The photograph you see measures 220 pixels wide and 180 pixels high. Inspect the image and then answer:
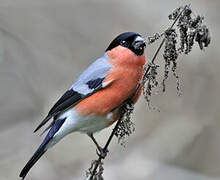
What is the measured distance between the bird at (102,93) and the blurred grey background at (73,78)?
55.9 inches

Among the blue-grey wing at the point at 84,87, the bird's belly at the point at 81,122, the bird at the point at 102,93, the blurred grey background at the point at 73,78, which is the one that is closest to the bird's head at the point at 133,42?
the bird at the point at 102,93

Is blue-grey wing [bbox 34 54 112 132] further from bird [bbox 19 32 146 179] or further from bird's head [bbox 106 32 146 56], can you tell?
bird's head [bbox 106 32 146 56]

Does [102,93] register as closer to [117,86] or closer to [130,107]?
[117,86]

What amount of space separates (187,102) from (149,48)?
71 centimetres

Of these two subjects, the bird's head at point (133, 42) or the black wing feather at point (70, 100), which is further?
the black wing feather at point (70, 100)

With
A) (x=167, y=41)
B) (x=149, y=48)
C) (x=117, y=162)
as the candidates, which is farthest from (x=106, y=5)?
(x=167, y=41)

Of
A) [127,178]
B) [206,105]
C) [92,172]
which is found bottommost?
[92,172]

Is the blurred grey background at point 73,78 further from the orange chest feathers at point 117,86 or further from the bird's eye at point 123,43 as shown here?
the bird's eye at point 123,43

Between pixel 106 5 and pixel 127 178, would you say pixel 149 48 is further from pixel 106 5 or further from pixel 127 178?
pixel 127 178

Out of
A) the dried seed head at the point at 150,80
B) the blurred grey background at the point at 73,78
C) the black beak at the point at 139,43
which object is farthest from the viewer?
the blurred grey background at the point at 73,78

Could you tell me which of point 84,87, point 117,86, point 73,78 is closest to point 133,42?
point 117,86

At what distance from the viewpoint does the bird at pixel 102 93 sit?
2889 millimetres

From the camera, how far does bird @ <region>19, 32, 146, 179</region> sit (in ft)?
9.48

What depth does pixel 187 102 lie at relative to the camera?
15.5 ft
